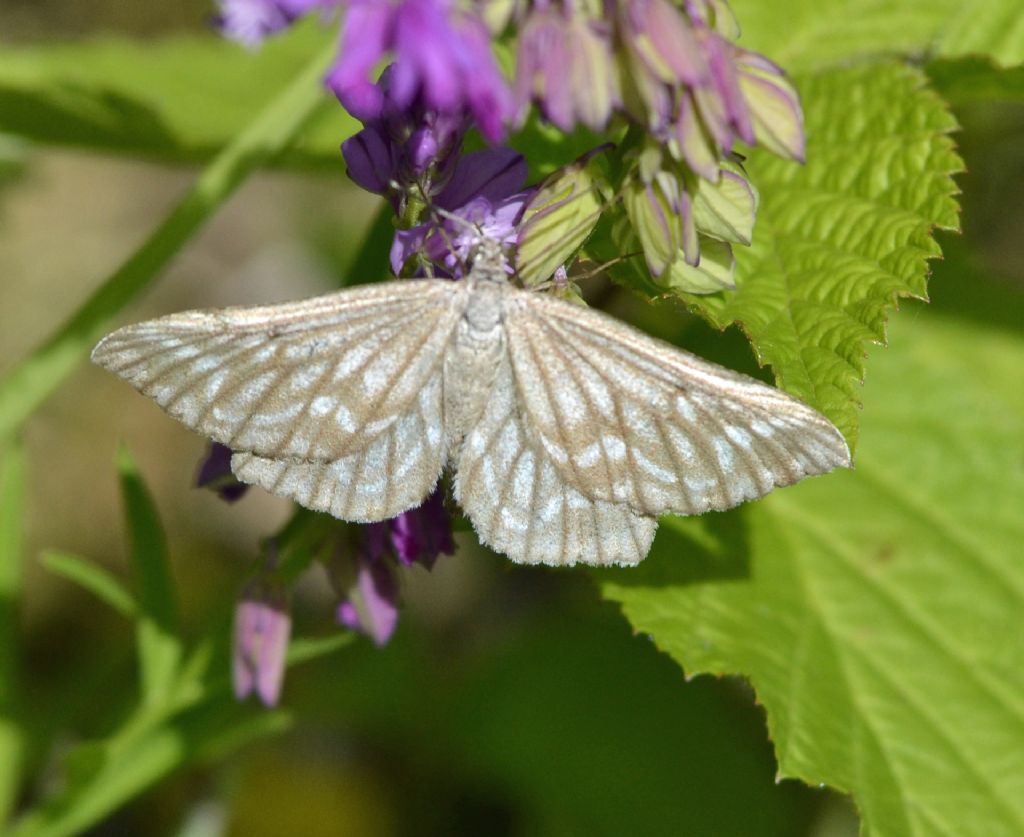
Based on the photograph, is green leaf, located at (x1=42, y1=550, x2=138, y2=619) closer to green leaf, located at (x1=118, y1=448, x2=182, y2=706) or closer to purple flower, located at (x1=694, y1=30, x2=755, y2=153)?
green leaf, located at (x1=118, y1=448, x2=182, y2=706)

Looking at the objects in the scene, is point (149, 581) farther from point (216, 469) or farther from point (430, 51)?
point (430, 51)

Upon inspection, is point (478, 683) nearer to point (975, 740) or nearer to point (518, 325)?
point (975, 740)

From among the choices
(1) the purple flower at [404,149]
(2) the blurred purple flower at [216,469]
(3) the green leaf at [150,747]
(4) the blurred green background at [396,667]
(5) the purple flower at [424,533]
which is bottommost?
(4) the blurred green background at [396,667]

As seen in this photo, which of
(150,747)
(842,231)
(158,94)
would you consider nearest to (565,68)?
(842,231)

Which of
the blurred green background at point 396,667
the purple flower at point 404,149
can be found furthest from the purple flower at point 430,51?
the blurred green background at point 396,667

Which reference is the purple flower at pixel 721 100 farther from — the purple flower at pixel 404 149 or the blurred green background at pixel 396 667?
the blurred green background at pixel 396 667

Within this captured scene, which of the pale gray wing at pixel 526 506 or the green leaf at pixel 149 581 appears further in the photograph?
the green leaf at pixel 149 581

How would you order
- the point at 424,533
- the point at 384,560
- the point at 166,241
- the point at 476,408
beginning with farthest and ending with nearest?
1. the point at 166,241
2. the point at 384,560
3. the point at 424,533
4. the point at 476,408
